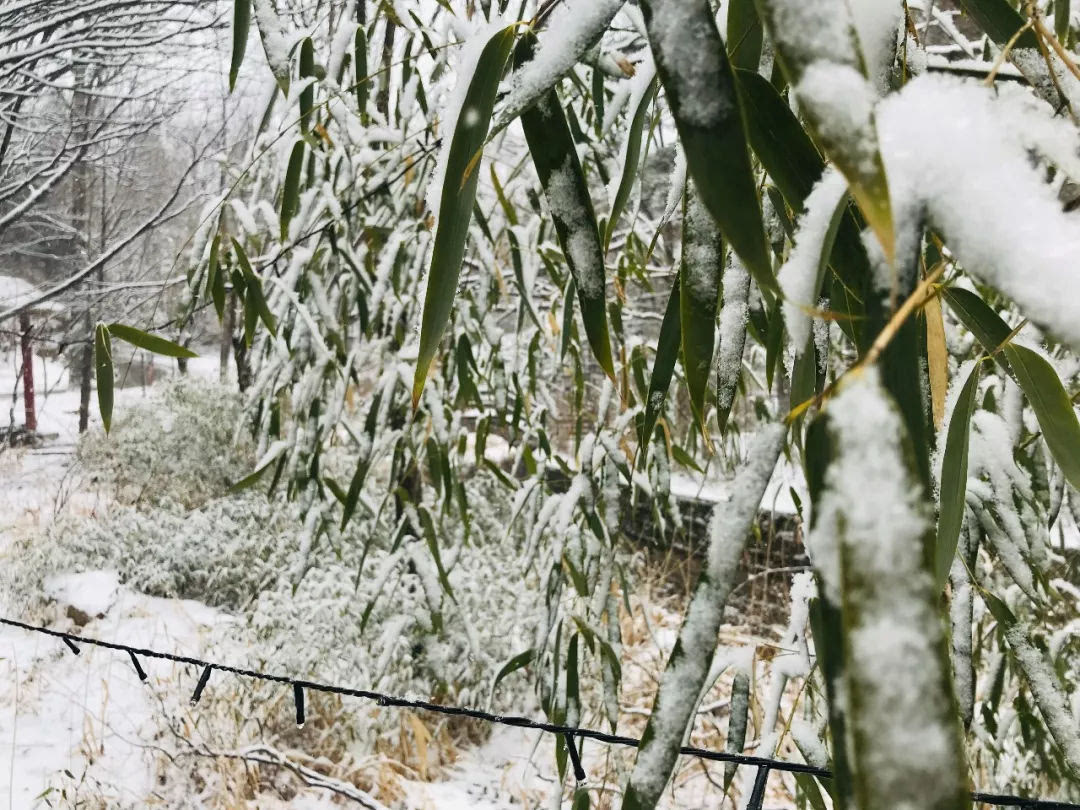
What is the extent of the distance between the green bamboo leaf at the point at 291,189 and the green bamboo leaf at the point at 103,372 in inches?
7.7

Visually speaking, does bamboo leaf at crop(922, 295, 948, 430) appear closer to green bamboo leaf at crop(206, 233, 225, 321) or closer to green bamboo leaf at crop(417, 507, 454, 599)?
green bamboo leaf at crop(206, 233, 225, 321)

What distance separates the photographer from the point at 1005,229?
17 cm

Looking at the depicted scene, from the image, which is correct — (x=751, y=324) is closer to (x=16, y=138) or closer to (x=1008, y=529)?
(x=1008, y=529)

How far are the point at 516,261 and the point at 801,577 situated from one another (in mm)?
553

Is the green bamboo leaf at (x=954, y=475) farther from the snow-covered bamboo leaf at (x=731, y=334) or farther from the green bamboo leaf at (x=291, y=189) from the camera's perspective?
the green bamboo leaf at (x=291, y=189)

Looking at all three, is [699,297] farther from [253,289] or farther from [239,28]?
[253,289]

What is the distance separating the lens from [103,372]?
24.1 inches

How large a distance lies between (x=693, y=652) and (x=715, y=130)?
0.38 ft

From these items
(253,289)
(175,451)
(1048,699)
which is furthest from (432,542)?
(175,451)

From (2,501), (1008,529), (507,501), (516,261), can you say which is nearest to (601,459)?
(516,261)

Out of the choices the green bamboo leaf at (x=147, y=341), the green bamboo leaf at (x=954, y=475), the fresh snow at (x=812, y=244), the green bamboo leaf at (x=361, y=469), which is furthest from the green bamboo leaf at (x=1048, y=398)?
the green bamboo leaf at (x=361, y=469)

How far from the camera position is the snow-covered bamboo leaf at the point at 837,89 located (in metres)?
0.13

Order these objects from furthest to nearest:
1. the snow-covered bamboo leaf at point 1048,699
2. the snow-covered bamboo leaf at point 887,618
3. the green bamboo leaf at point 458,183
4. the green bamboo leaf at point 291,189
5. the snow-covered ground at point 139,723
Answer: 1. the snow-covered ground at point 139,723
2. the green bamboo leaf at point 291,189
3. the snow-covered bamboo leaf at point 1048,699
4. the green bamboo leaf at point 458,183
5. the snow-covered bamboo leaf at point 887,618

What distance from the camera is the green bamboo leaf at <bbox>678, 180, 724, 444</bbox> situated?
0.26 metres
